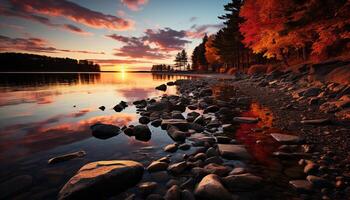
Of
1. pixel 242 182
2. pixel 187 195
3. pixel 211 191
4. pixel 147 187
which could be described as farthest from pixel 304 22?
pixel 147 187

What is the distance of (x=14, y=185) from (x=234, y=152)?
3999 millimetres

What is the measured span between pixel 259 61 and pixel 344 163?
127ft

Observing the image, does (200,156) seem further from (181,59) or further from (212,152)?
(181,59)

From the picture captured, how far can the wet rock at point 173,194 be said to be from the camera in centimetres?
283

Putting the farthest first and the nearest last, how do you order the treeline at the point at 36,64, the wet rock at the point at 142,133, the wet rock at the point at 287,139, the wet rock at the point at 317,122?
the treeline at the point at 36,64 < the wet rock at the point at 142,133 < the wet rock at the point at 317,122 < the wet rock at the point at 287,139

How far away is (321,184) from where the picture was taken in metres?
2.96

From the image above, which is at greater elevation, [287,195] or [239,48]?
[239,48]

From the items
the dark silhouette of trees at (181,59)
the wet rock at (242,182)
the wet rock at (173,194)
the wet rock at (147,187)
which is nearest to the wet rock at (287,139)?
the wet rock at (242,182)

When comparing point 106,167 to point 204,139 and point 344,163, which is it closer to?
point 204,139

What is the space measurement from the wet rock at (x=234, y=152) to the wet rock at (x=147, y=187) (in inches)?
66.9

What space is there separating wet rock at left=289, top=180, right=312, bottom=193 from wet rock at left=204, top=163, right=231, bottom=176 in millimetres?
972

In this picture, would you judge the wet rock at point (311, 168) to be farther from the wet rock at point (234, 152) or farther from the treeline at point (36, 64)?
the treeline at point (36, 64)

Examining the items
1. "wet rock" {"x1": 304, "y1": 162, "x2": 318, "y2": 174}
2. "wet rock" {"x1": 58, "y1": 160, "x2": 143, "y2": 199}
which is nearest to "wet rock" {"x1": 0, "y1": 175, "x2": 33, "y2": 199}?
"wet rock" {"x1": 58, "y1": 160, "x2": 143, "y2": 199}

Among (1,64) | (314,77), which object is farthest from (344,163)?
(1,64)
